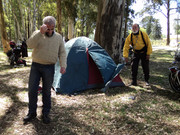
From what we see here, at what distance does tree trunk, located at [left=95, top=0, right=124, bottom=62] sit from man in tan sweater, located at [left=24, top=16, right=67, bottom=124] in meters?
4.07

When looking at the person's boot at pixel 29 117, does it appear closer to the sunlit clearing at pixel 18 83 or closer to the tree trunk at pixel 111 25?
the sunlit clearing at pixel 18 83

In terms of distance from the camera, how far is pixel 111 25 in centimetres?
688

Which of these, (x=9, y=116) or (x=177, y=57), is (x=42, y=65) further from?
(x=177, y=57)

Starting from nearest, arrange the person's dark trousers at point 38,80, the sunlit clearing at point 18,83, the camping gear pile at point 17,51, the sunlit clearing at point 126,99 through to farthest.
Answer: the person's dark trousers at point 38,80 < the sunlit clearing at point 126,99 < the sunlit clearing at point 18,83 < the camping gear pile at point 17,51

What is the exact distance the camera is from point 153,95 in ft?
15.6

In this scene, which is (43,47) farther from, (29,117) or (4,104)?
(4,104)

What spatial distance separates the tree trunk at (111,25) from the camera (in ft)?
22.3

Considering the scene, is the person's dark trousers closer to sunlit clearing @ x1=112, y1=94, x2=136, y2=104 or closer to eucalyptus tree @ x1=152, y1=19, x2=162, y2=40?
sunlit clearing @ x1=112, y1=94, x2=136, y2=104

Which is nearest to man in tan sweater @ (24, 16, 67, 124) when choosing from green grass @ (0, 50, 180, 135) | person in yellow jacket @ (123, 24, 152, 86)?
green grass @ (0, 50, 180, 135)

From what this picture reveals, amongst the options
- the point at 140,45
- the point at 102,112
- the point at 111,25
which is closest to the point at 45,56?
the point at 102,112

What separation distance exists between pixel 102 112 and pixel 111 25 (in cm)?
424

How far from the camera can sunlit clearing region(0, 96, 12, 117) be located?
3.74m

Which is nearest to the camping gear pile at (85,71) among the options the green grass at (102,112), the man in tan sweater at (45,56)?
the green grass at (102,112)

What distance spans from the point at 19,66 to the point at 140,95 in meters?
6.73
